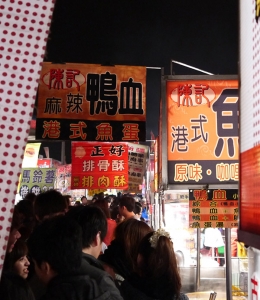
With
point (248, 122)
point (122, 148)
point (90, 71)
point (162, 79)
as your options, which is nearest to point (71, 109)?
point (90, 71)

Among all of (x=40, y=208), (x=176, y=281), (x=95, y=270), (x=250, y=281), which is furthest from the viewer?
(x=40, y=208)

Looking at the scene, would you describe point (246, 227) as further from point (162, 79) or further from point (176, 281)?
point (162, 79)

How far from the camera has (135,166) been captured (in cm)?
1166

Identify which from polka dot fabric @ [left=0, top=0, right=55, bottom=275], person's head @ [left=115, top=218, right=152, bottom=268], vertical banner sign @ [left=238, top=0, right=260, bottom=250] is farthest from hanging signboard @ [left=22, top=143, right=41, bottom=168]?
polka dot fabric @ [left=0, top=0, right=55, bottom=275]

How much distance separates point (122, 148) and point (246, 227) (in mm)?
8313

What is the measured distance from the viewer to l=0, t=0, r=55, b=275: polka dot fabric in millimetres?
1580

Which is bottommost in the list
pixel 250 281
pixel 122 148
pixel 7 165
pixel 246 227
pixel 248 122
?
pixel 250 281

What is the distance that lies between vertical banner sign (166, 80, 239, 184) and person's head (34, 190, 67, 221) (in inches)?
60.2

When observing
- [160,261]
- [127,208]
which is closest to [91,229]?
[160,261]

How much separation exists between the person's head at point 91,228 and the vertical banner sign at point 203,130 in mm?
2214

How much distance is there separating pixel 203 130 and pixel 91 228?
283 centimetres

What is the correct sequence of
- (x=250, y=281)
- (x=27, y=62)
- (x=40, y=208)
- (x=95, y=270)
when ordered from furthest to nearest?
1. (x=40, y=208)
2. (x=95, y=270)
3. (x=250, y=281)
4. (x=27, y=62)

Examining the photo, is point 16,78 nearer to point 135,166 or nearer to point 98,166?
point 98,166

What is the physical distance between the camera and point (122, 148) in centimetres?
1055
